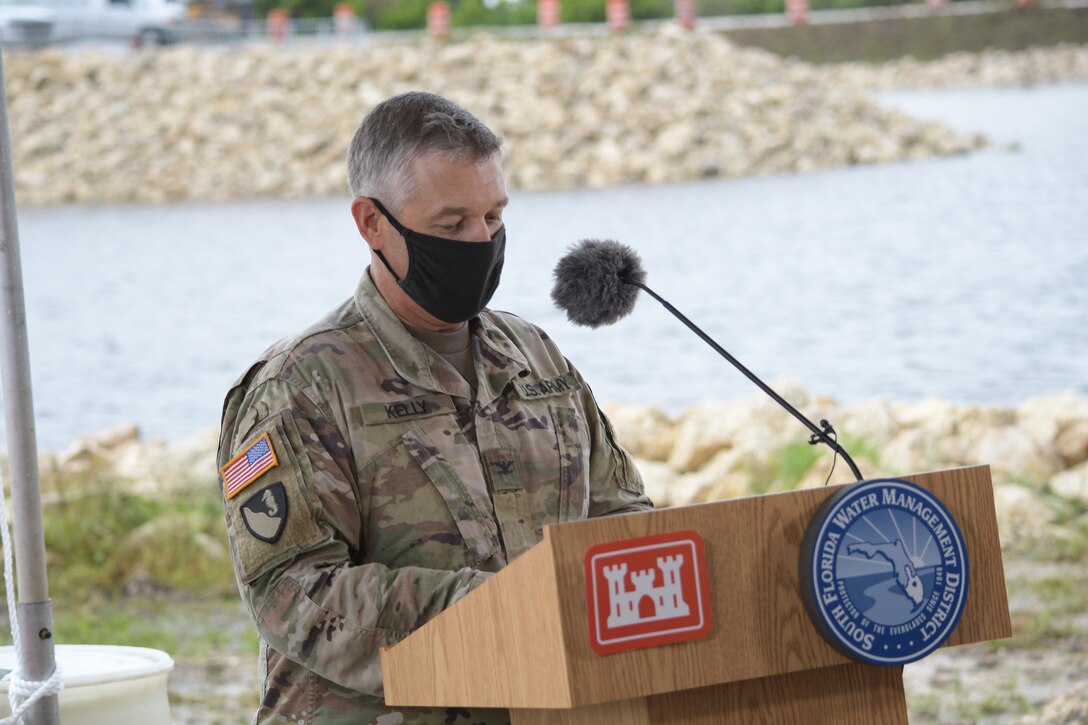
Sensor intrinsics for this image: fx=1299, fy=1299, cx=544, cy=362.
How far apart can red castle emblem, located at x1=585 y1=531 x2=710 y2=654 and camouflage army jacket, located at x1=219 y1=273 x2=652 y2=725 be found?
0.36 m

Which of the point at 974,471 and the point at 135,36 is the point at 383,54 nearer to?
the point at 135,36

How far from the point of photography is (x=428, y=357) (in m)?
1.60

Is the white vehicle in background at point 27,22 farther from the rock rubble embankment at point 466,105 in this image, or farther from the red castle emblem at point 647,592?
the red castle emblem at point 647,592

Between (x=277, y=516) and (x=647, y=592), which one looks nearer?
(x=647, y=592)

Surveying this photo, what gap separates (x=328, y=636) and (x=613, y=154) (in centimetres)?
1480

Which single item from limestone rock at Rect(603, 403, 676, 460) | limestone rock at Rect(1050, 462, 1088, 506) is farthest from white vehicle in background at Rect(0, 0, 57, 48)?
limestone rock at Rect(1050, 462, 1088, 506)

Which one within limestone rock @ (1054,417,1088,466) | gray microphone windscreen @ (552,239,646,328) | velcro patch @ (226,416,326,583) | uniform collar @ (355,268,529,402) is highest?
gray microphone windscreen @ (552,239,646,328)

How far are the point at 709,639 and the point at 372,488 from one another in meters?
0.55

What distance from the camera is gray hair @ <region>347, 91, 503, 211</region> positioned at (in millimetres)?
1531

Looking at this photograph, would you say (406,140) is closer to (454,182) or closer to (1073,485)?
(454,182)

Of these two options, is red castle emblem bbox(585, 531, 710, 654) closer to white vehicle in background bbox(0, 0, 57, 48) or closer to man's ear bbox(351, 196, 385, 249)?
man's ear bbox(351, 196, 385, 249)

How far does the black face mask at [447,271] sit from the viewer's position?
5.12 ft

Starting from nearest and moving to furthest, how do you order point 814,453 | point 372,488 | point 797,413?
point 797,413 < point 372,488 < point 814,453

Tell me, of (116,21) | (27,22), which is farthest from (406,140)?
(27,22)
